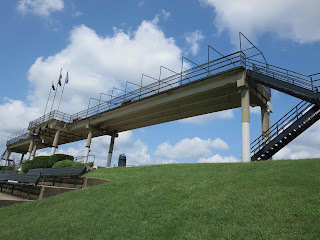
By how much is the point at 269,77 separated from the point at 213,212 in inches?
616

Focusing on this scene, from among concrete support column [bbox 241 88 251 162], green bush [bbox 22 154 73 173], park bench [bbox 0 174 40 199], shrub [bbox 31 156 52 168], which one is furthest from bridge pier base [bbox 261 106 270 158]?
shrub [bbox 31 156 52 168]

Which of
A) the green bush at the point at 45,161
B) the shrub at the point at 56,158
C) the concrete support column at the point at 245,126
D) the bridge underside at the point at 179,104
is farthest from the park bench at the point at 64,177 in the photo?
the concrete support column at the point at 245,126

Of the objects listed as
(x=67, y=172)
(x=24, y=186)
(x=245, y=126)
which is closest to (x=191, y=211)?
(x=245, y=126)

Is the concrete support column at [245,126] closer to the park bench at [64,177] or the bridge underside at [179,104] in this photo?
the bridge underside at [179,104]

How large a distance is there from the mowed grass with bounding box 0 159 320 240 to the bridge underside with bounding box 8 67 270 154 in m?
11.4

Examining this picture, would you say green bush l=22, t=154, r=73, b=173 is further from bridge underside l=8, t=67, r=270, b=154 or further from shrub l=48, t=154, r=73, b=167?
bridge underside l=8, t=67, r=270, b=154

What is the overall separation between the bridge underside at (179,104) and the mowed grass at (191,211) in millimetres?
11399

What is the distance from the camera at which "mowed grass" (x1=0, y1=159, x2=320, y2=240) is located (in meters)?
6.43

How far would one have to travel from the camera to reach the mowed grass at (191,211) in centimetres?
643

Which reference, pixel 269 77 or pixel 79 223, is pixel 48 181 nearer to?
pixel 79 223

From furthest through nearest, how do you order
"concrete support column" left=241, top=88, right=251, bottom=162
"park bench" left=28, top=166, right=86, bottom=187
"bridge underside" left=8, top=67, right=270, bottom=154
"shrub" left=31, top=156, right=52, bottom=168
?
1. "shrub" left=31, top=156, right=52, bottom=168
2. "bridge underside" left=8, top=67, right=270, bottom=154
3. "concrete support column" left=241, top=88, right=251, bottom=162
4. "park bench" left=28, top=166, right=86, bottom=187

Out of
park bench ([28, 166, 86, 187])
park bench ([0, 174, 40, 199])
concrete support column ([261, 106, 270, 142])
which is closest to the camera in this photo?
park bench ([0, 174, 40, 199])

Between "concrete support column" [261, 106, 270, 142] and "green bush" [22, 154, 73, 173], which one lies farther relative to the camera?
"green bush" [22, 154, 73, 173]

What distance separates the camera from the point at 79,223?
339 inches
